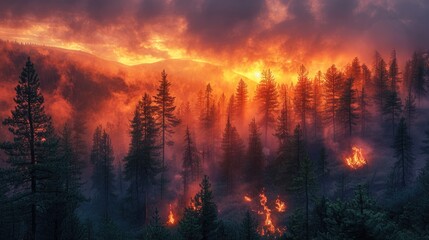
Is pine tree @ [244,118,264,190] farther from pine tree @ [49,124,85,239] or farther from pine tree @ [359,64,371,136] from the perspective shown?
pine tree @ [49,124,85,239]

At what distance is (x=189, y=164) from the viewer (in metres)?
54.9

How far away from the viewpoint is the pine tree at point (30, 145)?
21.5 m

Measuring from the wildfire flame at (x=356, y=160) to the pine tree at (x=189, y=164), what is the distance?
89.4 ft

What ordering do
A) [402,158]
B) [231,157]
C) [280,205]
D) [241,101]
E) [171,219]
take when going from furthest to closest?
[241,101], [231,157], [171,219], [280,205], [402,158]

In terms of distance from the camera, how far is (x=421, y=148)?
57281 millimetres

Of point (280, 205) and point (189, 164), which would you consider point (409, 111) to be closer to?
point (280, 205)

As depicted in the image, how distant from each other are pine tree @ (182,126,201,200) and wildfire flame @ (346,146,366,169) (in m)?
27.2

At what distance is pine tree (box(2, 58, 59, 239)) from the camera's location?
70.6 ft

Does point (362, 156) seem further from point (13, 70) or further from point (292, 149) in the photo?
point (13, 70)

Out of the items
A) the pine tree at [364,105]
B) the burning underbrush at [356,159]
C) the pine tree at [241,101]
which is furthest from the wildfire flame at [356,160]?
the pine tree at [241,101]

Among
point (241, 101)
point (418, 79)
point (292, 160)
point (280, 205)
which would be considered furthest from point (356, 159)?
point (418, 79)

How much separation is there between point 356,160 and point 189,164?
2975 centimetres

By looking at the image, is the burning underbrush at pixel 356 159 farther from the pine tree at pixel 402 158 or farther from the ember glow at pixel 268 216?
the ember glow at pixel 268 216

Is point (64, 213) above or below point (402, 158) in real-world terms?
below
